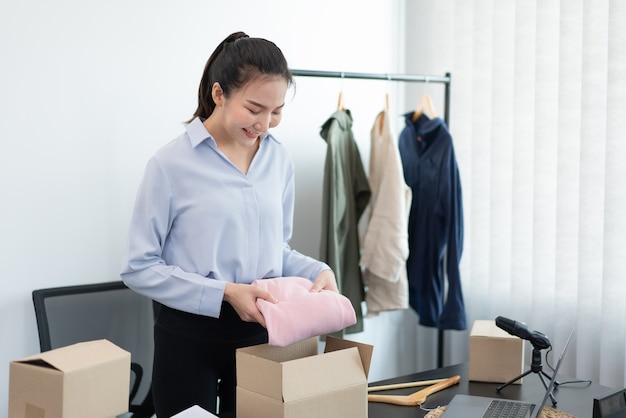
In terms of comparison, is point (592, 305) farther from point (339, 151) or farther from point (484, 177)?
point (339, 151)

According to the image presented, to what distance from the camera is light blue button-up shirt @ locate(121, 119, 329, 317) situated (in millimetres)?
1710

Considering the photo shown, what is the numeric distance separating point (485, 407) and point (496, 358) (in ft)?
0.96

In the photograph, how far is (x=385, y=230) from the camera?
2963 millimetres

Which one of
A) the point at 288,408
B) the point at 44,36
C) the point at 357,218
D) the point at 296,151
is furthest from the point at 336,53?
the point at 288,408

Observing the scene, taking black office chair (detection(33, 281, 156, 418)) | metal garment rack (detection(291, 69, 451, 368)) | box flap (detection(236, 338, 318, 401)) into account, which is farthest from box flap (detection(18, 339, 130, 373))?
metal garment rack (detection(291, 69, 451, 368))

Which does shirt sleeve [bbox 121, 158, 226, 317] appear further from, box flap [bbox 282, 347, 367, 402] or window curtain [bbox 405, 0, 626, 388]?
Answer: window curtain [bbox 405, 0, 626, 388]

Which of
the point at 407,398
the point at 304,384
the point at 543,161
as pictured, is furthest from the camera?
the point at 543,161

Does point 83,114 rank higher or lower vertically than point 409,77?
lower

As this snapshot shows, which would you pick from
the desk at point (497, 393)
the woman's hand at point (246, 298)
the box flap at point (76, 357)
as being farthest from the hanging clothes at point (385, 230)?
the box flap at point (76, 357)

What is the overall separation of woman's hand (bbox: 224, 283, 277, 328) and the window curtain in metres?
1.61

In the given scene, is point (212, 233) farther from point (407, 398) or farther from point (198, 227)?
point (407, 398)

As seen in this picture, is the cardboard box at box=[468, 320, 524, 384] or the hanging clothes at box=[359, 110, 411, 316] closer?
the cardboard box at box=[468, 320, 524, 384]

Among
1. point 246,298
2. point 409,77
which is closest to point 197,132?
point 246,298

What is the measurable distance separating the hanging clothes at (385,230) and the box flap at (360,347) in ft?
4.31
